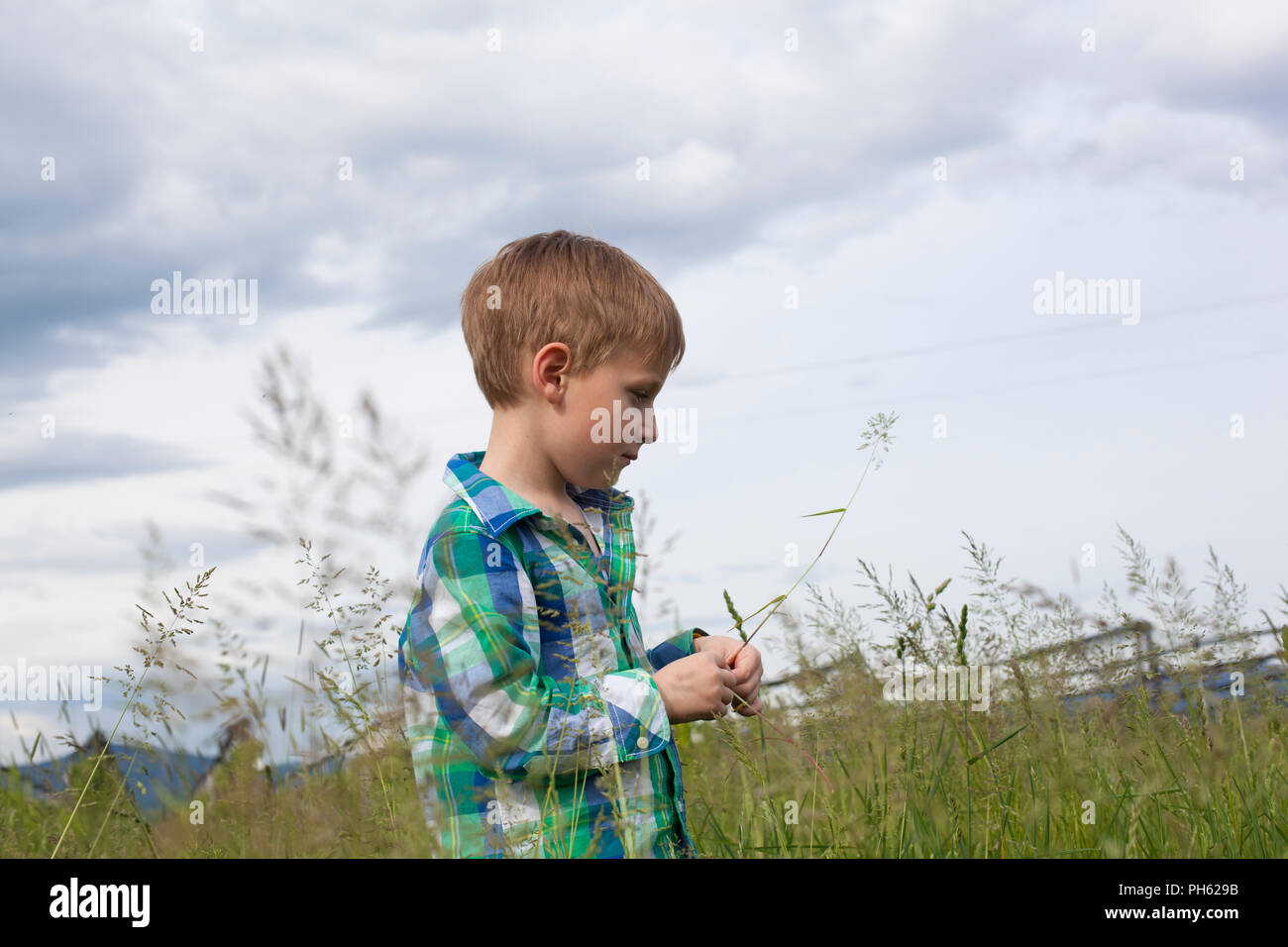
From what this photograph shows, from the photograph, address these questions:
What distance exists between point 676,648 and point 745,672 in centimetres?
56

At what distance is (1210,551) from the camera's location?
3.10 metres

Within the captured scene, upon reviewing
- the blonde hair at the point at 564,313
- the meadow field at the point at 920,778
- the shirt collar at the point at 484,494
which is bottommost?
the meadow field at the point at 920,778

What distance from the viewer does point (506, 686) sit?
6.44 ft

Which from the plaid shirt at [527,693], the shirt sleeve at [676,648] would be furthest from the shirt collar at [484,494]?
the shirt sleeve at [676,648]

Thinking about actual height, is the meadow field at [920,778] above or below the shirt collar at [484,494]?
below

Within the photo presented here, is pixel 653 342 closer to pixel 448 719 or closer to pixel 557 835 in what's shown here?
pixel 448 719

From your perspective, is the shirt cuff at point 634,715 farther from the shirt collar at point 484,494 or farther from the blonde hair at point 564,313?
the blonde hair at point 564,313

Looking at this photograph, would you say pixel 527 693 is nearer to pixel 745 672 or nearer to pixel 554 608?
pixel 554 608

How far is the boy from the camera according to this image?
6.41ft

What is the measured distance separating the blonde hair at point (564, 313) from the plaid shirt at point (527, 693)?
371 mm

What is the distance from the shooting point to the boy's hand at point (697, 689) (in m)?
2.13

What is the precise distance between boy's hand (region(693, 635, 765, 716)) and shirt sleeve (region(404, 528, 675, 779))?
242 millimetres
